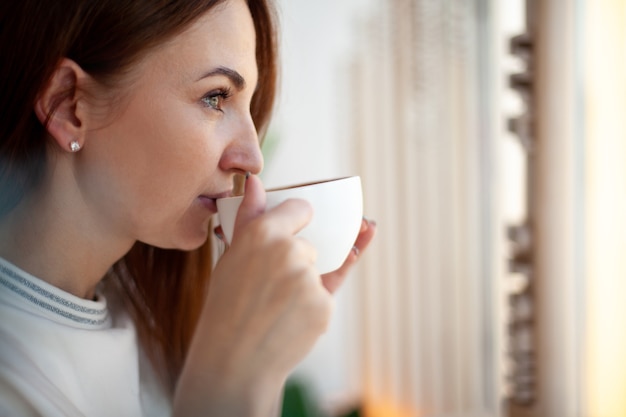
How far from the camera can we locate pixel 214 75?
47 cm

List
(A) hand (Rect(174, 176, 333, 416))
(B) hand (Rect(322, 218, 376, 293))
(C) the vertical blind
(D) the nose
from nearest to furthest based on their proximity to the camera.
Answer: (A) hand (Rect(174, 176, 333, 416)), (D) the nose, (B) hand (Rect(322, 218, 376, 293)), (C) the vertical blind

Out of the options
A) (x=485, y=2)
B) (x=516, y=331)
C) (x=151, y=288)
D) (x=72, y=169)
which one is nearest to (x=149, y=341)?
(x=151, y=288)

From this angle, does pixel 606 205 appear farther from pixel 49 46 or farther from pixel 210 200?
pixel 49 46

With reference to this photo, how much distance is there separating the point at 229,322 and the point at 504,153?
34.8 inches

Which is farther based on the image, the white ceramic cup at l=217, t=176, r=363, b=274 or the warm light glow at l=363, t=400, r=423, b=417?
the warm light glow at l=363, t=400, r=423, b=417

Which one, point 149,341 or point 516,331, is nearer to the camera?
point 149,341

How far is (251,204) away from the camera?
0.43 meters

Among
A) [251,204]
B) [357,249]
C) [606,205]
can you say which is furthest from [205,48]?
[606,205]

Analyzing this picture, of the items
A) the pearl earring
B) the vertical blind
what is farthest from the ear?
the vertical blind

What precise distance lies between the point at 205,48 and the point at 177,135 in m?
0.07

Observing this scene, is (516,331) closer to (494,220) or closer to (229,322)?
(494,220)

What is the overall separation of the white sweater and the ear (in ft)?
0.35

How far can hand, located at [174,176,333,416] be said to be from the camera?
390 millimetres

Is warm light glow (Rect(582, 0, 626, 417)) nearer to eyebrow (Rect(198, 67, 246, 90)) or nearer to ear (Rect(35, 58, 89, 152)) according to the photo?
eyebrow (Rect(198, 67, 246, 90))
